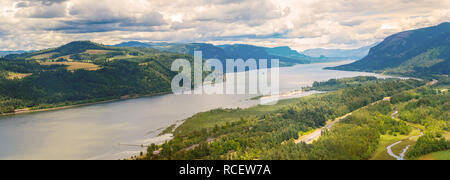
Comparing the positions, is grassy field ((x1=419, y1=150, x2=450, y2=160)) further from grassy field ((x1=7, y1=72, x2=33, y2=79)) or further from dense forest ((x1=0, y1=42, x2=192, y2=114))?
grassy field ((x1=7, y1=72, x2=33, y2=79))

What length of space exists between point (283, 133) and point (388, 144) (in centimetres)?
1481

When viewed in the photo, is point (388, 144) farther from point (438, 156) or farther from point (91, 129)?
point (91, 129)

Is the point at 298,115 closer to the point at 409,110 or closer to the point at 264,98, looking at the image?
the point at 409,110

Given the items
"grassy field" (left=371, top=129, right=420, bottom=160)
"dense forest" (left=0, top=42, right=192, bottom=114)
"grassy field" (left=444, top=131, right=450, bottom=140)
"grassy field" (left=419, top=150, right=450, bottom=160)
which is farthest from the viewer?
"dense forest" (left=0, top=42, right=192, bottom=114)

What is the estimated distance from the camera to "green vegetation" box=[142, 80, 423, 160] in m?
43.0

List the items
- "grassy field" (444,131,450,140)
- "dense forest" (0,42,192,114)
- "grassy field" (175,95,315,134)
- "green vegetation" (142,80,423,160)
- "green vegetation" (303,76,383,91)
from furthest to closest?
"green vegetation" (303,76,383,91), "dense forest" (0,42,192,114), "grassy field" (175,95,315,134), "grassy field" (444,131,450,140), "green vegetation" (142,80,423,160)

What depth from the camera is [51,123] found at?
7700 centimetres

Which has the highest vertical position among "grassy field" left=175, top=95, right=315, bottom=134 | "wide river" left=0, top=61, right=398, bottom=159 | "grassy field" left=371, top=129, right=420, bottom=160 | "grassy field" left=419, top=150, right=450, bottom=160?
"grassy field" left=419, top=150, right=450, bottom=160

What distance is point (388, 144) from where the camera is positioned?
1913 inches

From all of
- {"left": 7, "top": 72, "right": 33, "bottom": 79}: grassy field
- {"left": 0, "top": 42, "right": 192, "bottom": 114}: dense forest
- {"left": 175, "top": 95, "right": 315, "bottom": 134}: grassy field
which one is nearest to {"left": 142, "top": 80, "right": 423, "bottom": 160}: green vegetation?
{"left": 175, "top": 95, "right": 315, "bottom": 134}: grassy field

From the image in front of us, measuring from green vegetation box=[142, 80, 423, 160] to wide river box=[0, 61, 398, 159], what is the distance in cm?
716

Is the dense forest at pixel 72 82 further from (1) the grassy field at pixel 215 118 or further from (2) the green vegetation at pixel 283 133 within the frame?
(2) the green vegetation at pixel 283 133

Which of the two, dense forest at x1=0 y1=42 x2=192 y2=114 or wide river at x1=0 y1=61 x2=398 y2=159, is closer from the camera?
wide river at x1=0 y1=61 x2=398 y2=159
